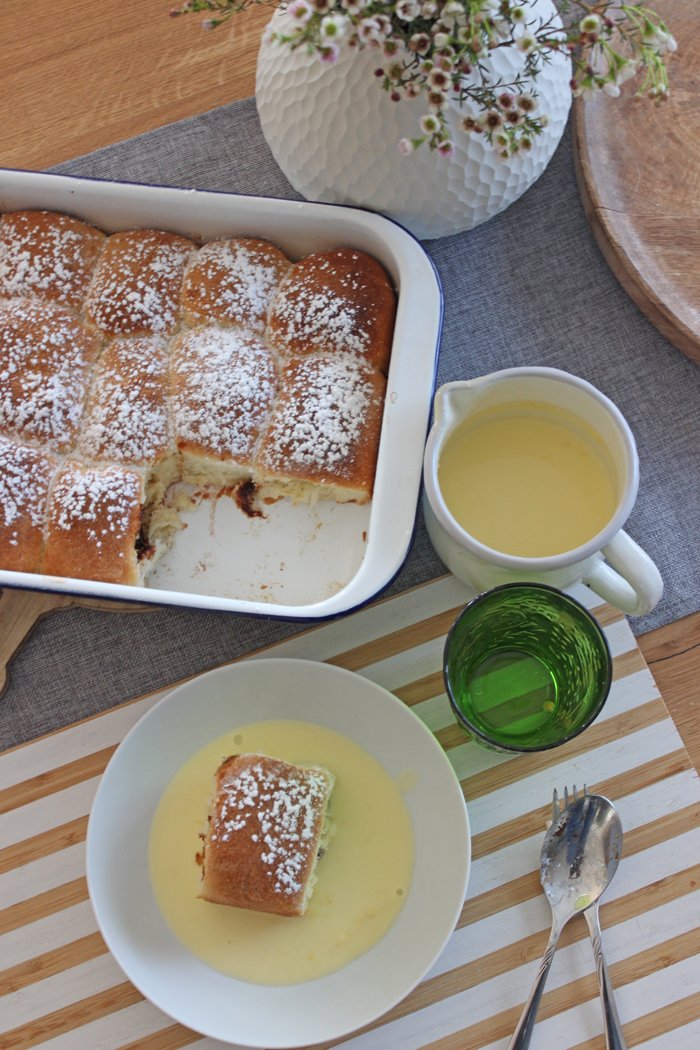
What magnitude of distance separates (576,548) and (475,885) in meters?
0.48

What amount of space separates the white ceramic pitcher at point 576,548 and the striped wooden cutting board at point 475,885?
0.48ft

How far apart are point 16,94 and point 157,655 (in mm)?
871

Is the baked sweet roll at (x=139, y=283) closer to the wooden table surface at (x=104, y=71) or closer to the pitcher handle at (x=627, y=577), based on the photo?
the wooden table surface at (x=104, y=71)

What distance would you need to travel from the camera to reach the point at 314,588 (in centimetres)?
125

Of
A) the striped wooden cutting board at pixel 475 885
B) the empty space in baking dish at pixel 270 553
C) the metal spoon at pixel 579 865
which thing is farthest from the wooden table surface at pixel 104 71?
the metal spoon at pixel 579 865

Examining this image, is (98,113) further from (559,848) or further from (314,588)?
(559,848)

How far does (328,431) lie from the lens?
1212 mm

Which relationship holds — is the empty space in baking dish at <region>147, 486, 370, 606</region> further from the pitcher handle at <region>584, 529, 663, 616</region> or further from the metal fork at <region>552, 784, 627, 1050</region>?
the metal fork at <region>552, 784, 627, 1050</region>

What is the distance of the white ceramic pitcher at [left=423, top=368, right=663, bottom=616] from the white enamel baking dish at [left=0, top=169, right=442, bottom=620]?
0.07m

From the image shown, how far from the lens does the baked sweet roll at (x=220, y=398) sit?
1232 mm

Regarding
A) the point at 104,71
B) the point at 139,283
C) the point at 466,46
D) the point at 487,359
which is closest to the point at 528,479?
the point at 487,359

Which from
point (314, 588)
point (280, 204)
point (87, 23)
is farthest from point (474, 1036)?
point (87, 23)

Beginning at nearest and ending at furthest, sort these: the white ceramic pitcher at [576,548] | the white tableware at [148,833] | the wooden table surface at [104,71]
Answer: the white ceramic pitcher at [576,548] < the white tableware at [148,833] < the wooden table surface at [104,71]

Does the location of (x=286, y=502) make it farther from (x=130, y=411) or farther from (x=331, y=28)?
(x=331, y=28)
